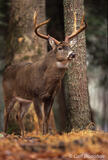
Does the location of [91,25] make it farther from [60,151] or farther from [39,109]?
[60,151]

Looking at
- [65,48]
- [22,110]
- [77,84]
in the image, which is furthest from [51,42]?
[22,110]

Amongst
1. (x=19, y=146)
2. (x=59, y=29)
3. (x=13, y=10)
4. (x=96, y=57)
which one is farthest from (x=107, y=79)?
(x=19, y=146)

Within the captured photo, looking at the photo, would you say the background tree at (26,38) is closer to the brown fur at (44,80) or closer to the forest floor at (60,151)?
the brown fur at (44,80)

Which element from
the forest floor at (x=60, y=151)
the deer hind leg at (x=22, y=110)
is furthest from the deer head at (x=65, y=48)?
the forest floor at (x=60, y=151)

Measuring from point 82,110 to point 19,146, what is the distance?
2.95 meters

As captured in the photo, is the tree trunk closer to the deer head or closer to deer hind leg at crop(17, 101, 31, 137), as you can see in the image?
the deer head

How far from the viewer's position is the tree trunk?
746cm

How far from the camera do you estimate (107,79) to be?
51.7ft

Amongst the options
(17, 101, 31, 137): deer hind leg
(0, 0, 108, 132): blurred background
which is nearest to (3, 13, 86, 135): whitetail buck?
(17, 101, 31, 137): deer hind leg

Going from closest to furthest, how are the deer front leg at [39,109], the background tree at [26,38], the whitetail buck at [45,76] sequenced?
1. the whitetail buck at [45,76]
2. the deer front leg at [39,109]
3. the background tree at [26,38]

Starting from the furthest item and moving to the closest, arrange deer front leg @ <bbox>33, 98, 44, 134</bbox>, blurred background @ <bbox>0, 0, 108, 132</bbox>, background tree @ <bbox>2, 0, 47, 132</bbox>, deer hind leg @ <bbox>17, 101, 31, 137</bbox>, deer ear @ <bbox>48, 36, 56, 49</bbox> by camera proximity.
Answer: blurred background @ <bbox>0, 0, 108, 132</bbox> → background tree @ <bbox>2, 0, 47, 132</bbox> → deer hind leg @ <bbox>17, 101, 31, 137</bbox> → deer front leg @ <bbox>33, 98, 44, 134</bbox> → deer ear @ <bbox>48, 36, 56, 49</bbox>

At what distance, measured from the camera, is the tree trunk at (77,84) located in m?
7.46

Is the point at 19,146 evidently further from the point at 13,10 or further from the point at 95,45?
the point at 95,45

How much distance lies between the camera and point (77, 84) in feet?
24.6
